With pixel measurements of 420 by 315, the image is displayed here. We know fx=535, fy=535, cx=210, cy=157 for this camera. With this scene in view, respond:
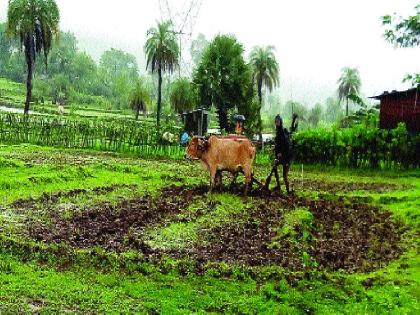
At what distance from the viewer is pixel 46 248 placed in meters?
7.99

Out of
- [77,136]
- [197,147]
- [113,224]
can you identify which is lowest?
[113,224]

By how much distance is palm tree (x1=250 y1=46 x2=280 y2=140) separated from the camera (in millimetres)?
59312

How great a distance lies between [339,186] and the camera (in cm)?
1919

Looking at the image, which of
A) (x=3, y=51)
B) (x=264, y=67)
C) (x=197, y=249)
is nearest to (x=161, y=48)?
(x=264, y=67)

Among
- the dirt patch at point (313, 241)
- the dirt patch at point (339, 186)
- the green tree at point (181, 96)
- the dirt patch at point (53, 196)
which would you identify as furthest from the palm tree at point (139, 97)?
the dirt patch at point (313, 241)

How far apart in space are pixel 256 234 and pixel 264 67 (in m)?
50.8

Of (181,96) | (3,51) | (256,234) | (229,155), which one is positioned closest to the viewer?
(256,234)

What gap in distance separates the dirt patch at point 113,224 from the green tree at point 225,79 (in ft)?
89.2

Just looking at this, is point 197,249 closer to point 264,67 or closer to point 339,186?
point 339,186

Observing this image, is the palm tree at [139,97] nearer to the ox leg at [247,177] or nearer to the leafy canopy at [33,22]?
the leafy canopy at [33,22]

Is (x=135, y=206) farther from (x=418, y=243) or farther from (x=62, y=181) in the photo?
(x=418, y=243)

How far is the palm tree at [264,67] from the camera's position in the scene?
59312 millimetres

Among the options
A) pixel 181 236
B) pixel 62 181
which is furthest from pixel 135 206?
pixel 62 181

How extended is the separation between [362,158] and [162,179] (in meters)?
12.0
